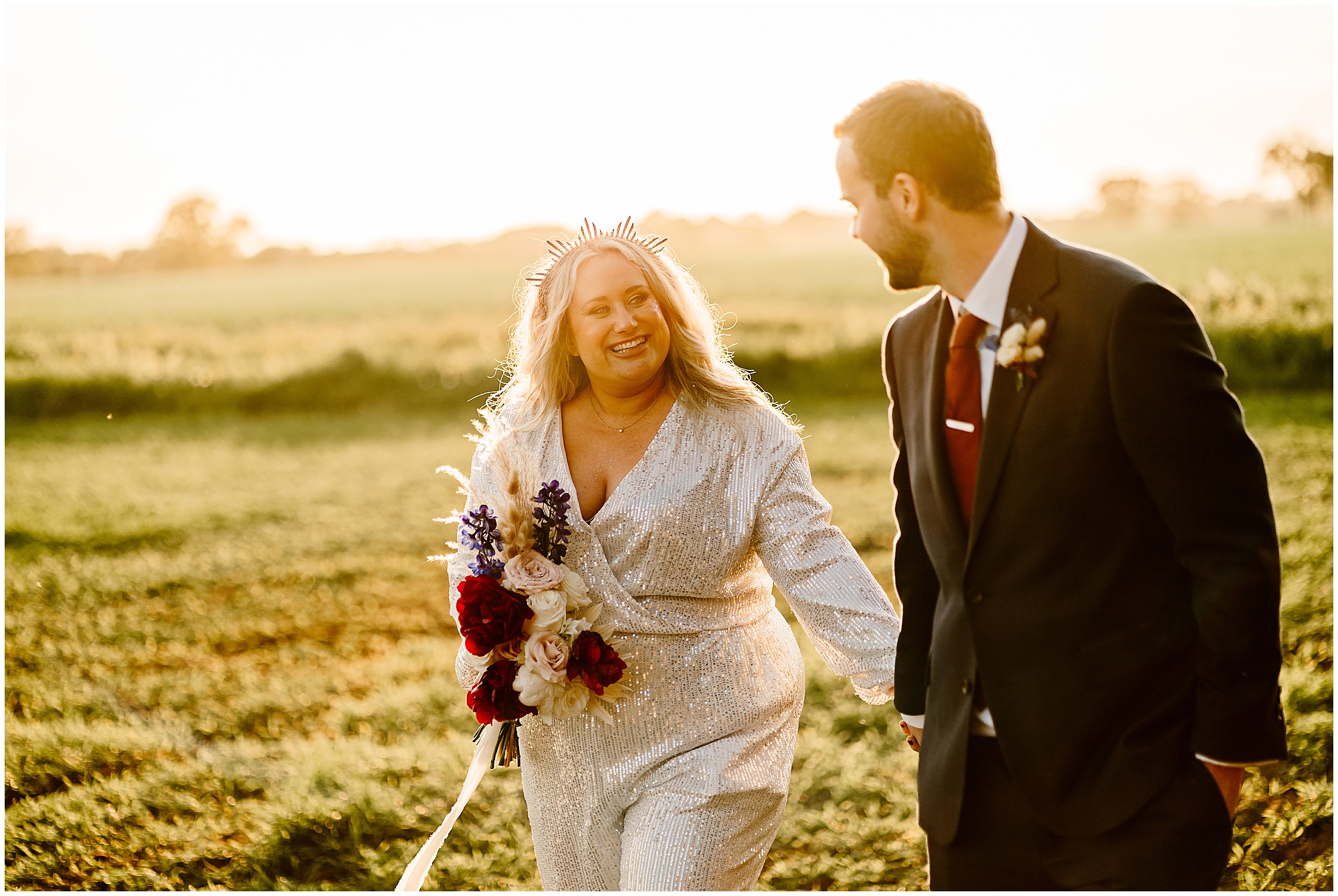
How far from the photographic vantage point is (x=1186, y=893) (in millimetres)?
2195

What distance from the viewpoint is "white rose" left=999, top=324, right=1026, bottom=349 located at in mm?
2236

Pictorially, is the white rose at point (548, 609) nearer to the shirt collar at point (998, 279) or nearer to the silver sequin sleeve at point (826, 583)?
the silver sequin sleeve at point (826, 583)

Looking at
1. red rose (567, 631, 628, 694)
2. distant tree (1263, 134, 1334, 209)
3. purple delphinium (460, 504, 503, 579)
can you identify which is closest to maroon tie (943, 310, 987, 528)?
red rose (567, 631, 628, 694)

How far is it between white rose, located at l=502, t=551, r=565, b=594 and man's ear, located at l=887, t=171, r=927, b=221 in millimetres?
1514

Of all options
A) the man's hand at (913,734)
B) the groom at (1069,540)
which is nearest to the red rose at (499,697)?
the man's hand at (913,734)

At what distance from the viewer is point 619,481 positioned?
3.55m

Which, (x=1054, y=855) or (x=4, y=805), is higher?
(x=1054, y=855)

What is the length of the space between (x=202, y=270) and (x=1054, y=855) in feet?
139

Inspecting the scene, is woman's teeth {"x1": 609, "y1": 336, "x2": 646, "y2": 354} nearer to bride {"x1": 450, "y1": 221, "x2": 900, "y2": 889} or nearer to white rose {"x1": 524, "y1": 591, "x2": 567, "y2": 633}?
bride {"x1": 450, "y1": 221, "x2": 900, "y2": 889}

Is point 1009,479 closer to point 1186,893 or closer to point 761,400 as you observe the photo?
point 1186,893

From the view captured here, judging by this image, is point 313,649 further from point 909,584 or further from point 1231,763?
point 1231,763

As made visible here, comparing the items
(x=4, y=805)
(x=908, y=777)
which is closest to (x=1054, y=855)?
(x=908, y=777)

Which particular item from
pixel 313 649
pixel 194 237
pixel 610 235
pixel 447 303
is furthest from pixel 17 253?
pixel 610 235

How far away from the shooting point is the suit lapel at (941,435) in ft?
7.89
